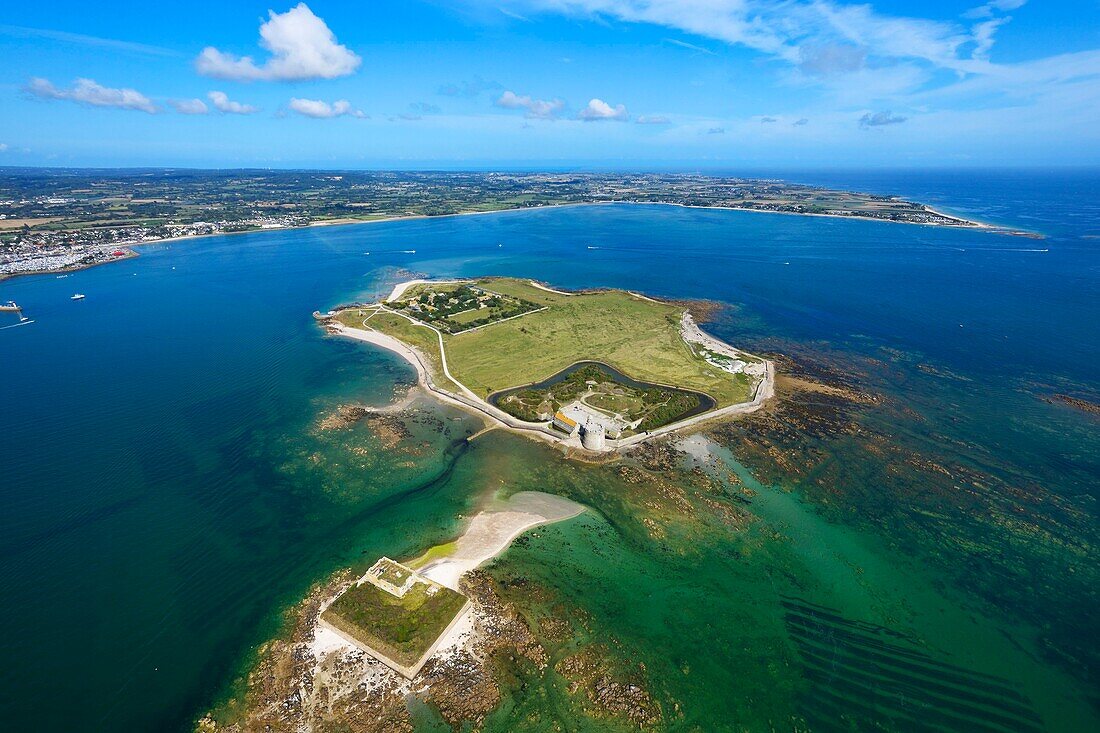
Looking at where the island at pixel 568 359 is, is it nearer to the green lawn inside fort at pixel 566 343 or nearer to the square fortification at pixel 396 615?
the green lawn inside fort at pixel 566 343

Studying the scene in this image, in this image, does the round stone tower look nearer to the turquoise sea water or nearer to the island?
the island

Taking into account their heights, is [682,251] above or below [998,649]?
above

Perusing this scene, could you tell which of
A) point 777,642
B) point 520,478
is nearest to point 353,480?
point 520,478

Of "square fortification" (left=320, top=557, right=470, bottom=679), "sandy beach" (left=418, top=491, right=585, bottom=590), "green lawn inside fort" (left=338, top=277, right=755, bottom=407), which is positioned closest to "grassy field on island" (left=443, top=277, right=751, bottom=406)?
"green lawn inside fort" (left=338, top=277, right=755, bottom=407)

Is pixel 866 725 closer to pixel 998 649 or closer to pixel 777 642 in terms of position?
pixel 777 642

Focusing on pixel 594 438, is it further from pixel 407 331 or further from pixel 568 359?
pixel 407 331

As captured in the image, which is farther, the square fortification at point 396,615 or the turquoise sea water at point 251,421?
the turquoise sea water at point 251,421

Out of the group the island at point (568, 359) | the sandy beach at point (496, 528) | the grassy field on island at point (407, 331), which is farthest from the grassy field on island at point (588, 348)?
the sandy beach at point (496, 528)
